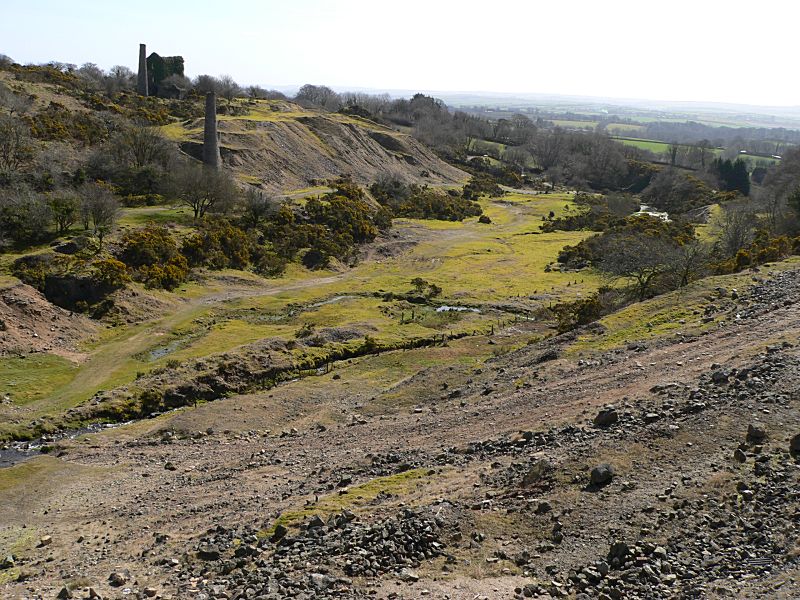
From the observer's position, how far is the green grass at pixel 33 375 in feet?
109

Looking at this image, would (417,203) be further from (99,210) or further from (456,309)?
(99,210)

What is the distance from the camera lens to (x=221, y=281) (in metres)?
53.5

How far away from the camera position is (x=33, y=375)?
115 ft

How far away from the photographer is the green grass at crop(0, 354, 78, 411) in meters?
33.2

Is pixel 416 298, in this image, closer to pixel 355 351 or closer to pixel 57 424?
pixel 355 351

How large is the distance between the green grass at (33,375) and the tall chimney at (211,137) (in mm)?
42584

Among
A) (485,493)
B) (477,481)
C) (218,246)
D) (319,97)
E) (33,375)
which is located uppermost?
(319,97)

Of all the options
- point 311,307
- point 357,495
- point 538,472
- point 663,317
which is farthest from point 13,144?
point 538,472

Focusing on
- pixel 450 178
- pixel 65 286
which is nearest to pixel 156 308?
pixel 65 286

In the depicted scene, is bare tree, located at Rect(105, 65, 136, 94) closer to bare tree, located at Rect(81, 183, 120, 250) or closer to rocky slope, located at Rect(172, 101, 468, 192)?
rocky slope, located at Rect(172, 101, 468, 192)

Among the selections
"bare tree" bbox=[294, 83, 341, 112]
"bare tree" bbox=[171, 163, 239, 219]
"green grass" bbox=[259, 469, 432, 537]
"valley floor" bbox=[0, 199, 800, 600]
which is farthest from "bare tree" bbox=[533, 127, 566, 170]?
"green grass" bbox=[259, 469, 432, 537]

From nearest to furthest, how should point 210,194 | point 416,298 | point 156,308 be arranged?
1. point 156,308
2. point 416,298
3. point 210,194

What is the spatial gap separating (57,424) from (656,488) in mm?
27777

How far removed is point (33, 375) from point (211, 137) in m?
47.0
